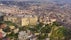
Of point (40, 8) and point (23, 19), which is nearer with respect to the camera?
point (23, 19)

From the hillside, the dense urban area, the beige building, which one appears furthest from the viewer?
the hillside

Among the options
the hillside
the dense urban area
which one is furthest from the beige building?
the hillside

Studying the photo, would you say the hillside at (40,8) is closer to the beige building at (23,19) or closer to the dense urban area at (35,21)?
the dense urban area at (35,21)

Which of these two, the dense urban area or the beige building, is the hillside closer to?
the dense urban area

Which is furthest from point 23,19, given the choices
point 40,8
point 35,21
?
point 40,8

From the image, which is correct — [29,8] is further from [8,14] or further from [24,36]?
[24,36]

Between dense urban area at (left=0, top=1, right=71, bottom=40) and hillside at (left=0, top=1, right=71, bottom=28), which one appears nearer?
dense urban area at (left=0, top=1, right=71, bottom=40)

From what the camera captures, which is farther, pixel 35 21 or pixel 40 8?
pixel 40 8

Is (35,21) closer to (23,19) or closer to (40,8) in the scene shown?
(23,19)

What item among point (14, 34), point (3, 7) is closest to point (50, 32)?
point (14, 34)

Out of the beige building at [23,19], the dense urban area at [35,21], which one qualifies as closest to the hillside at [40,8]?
the dense urban area at [35,21]
